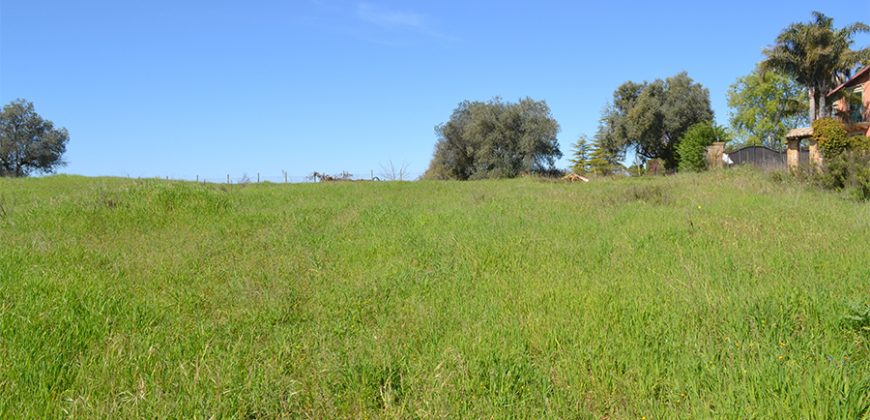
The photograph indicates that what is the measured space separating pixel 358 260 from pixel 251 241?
250 cm

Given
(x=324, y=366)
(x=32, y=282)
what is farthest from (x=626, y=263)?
(x=32, y=282)

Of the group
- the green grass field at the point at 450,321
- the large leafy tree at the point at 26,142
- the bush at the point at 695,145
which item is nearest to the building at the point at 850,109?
the bush at the point at 695,145

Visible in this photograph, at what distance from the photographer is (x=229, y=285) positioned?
5781 millimetres

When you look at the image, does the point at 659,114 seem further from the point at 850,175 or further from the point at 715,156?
the point at 850,175

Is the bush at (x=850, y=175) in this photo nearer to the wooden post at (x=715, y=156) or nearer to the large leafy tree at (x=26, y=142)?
the wooden post at (x=715, y=156)

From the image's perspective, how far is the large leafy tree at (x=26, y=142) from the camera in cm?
4566

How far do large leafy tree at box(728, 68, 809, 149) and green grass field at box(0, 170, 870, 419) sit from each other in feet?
172

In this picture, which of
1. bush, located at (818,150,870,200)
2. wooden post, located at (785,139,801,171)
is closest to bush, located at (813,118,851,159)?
wooden post, located at (785,139,801,171)

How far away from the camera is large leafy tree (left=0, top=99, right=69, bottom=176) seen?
150ft

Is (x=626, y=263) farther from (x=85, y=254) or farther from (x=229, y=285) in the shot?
(x=85, y=254)

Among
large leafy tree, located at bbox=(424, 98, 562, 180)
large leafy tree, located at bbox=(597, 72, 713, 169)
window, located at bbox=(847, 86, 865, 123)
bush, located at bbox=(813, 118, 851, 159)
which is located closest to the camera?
bush, located at bbox=(813, 118, 851, 159)

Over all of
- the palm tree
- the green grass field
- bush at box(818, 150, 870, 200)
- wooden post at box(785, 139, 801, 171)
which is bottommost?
the green grass field

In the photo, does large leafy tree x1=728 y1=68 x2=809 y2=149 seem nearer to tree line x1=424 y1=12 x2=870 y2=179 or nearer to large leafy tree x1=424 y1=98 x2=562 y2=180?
tree line x1=424 y1=12 x2=870 y2=179

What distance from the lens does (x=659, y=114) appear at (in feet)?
148
